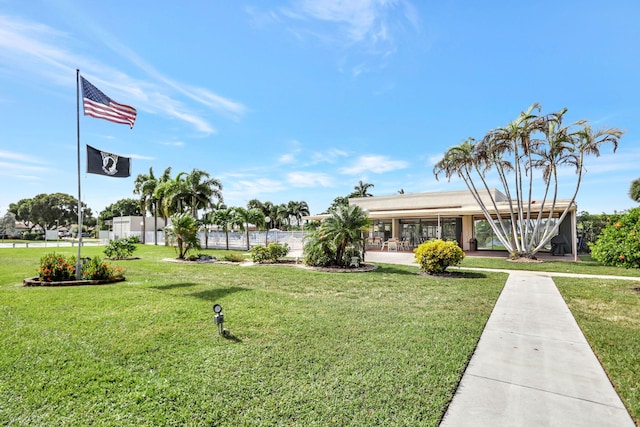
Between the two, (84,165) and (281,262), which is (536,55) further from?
(84,165)

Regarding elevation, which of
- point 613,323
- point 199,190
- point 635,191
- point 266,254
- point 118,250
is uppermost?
point 199,190

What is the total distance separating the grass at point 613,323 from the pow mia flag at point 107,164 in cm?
1110

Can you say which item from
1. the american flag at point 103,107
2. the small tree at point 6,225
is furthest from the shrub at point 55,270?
the small tree at point 6,225

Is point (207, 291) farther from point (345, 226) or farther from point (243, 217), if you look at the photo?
point (243, 217)

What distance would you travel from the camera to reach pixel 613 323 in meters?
5.16

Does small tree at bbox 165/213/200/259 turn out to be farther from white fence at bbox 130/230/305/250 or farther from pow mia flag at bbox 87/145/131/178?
white fence at bbox 130/230/305/250

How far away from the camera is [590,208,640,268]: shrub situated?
7648 millimetres

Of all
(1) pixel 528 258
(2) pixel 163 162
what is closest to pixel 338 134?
(1) pixel 528 258

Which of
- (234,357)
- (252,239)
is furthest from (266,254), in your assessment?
(234,357)

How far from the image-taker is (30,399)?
284 cm

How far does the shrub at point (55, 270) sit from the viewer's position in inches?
340

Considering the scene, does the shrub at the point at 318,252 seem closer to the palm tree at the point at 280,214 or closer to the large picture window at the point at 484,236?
the large picture window at the point at 484,236

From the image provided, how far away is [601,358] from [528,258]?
1345cm

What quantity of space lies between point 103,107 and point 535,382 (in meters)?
11.2
